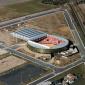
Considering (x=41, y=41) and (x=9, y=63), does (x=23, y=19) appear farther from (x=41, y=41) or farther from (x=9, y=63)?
(x=9, y=63)

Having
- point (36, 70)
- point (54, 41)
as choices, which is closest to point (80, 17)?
point (54, 41)

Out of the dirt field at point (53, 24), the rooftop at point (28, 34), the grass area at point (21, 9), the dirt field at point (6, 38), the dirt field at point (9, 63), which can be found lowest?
the grass area at point (21, 9)

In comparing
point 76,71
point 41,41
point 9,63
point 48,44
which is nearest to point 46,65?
point 76,71

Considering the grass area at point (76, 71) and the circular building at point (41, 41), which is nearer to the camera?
the grass area at point (76, 71)

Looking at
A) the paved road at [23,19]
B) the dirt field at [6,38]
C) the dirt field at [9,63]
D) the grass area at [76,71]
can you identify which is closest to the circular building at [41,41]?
the dirt field at [6,38]

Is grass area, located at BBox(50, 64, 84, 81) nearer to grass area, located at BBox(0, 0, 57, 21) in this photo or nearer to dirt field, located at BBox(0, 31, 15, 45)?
dirt field, located at BBox(0, 31, 15, 45)

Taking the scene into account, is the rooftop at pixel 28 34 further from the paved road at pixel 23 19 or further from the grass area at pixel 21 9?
the grass area at pixel 21 9

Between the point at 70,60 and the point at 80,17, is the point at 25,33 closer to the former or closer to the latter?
the point at 70,60
